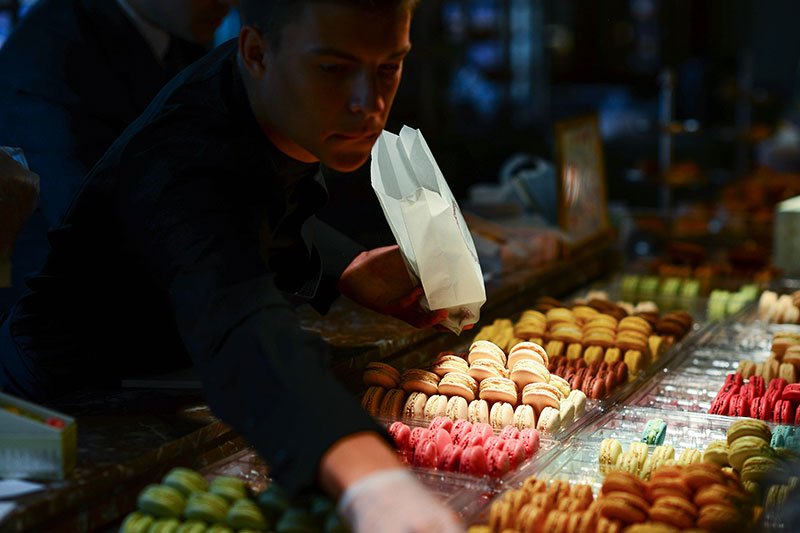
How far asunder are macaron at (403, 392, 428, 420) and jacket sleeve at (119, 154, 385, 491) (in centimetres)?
64

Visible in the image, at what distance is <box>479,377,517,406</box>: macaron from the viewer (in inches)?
84.6

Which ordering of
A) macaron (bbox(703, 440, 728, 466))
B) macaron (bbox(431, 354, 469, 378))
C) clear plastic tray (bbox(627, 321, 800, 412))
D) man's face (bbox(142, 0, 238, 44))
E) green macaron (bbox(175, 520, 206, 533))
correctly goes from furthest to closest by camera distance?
1. man's face (bbox(142, 0, 238, 44))
2. clear plastic tray (bbox(627, 321, 800, 412))
3. macaron (bbox(431, 354, 469, 378))
4. macaron (bbox(703, 440, 728, 466))
5. green macaron (bbox(175, 520, 206, 533))

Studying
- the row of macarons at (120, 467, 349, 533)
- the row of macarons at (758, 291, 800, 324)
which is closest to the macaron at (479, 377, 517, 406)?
the row of macarons at (120, 467, 349, 533)

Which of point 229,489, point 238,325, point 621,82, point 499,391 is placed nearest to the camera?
point 238,325

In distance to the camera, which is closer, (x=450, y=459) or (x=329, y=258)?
(x=450, y=459)

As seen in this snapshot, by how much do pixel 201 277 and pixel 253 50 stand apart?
39 centimetres

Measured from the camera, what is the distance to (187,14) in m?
2.81

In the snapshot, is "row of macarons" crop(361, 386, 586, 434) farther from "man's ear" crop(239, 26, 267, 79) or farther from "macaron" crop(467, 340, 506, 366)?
"man's ear" crop(239, 26, 267, 79)

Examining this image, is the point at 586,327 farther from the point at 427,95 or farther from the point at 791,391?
the point at 427,95

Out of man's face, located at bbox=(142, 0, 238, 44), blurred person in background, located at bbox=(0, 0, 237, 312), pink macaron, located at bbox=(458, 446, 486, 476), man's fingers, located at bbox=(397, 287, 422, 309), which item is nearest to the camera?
pink macaron, located at bbox=(458, 446, 486, 476)

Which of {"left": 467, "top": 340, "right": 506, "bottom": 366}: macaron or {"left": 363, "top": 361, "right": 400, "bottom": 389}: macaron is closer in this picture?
{"left": 363, "top": 361, "right": 400, "bottom": 389}: macaron

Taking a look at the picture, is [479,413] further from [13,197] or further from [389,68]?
A: [13,197]

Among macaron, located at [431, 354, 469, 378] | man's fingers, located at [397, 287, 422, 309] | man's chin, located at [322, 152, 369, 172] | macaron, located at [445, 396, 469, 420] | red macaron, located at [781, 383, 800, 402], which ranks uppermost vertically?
man's chin, located at [322, 152, 369, 172]

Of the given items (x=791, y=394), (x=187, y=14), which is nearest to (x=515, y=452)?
(x=791, y=394)
